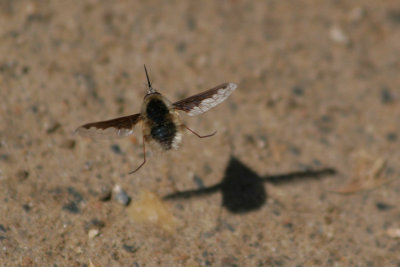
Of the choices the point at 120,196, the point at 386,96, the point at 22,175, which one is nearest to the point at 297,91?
the point at 386,96

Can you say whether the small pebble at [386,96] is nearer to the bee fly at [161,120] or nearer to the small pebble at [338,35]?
the small pebble at [338,35]

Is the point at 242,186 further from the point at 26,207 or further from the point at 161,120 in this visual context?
the point at 26,207

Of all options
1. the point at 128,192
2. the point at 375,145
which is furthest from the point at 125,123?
the point at 375,145

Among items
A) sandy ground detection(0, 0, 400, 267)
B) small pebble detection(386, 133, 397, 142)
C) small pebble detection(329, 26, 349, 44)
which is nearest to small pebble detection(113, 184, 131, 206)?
sandy ground detection(0, 0, 400, 267)

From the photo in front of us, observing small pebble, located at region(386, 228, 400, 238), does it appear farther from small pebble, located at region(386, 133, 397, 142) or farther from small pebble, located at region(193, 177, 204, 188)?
small pebble, located at region(193, 177, 204, 188)

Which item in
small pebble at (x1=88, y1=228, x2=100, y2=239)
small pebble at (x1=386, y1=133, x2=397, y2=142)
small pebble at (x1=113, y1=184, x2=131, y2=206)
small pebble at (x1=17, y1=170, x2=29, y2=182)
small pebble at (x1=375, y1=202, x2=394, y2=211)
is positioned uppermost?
small pebble at (x1=17, y1=170, x2=29, y2=182)
